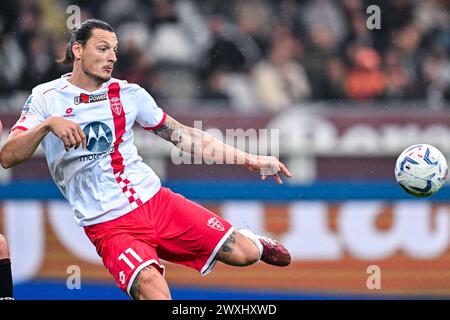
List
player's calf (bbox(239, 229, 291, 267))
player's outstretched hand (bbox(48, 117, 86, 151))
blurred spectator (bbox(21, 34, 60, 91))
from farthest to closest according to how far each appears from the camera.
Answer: blurred spectator (bbox(21, 34, 60, 91)) → player's calf (bbox(239, 229, 291, 267)) → player's outstretched hand (bbox(48, 117, 86, 151))

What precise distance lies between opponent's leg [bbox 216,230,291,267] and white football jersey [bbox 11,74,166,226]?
61cm

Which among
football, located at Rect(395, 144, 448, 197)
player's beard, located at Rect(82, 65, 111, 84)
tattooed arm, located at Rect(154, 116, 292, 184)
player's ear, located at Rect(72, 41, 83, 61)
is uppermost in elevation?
player's ear, located at Rect(72, 41, 83, 61)

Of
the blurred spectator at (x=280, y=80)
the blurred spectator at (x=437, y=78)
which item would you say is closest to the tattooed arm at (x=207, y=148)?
the blurred spectator at (x=280, y=80)

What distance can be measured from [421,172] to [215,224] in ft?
5.01

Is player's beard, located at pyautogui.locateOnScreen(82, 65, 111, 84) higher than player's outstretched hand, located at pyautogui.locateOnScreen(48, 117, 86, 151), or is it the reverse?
player's beard, located at pyautogui.locateOnScreen(82, 65, 111, 84)

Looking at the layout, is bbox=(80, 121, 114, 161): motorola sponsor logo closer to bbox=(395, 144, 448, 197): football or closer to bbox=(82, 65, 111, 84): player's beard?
bbox=(82, 65, 111, 84): player's beard

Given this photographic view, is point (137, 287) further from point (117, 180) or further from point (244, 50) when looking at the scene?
point (244, 50)

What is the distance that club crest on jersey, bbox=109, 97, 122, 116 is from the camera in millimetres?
6461

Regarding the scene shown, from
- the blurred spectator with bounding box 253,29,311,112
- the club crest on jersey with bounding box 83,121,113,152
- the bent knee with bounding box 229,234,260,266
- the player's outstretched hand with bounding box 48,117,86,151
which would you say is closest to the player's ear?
A: the club crest on jersey with bounding box 83,121,113,152

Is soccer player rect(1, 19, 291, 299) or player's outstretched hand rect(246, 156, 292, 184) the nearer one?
soccer player rect(1, 19, 291, 299)

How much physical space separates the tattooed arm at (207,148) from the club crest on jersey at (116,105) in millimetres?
372

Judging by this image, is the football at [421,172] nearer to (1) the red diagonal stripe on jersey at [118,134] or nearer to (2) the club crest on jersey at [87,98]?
(1) the red diagonal stripe on jersey at [118,134]

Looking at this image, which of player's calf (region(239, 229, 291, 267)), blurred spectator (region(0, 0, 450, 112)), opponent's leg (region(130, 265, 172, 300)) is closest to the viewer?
opponent's leg (region(130, 265, 172, 300))

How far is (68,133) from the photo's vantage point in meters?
5.64
